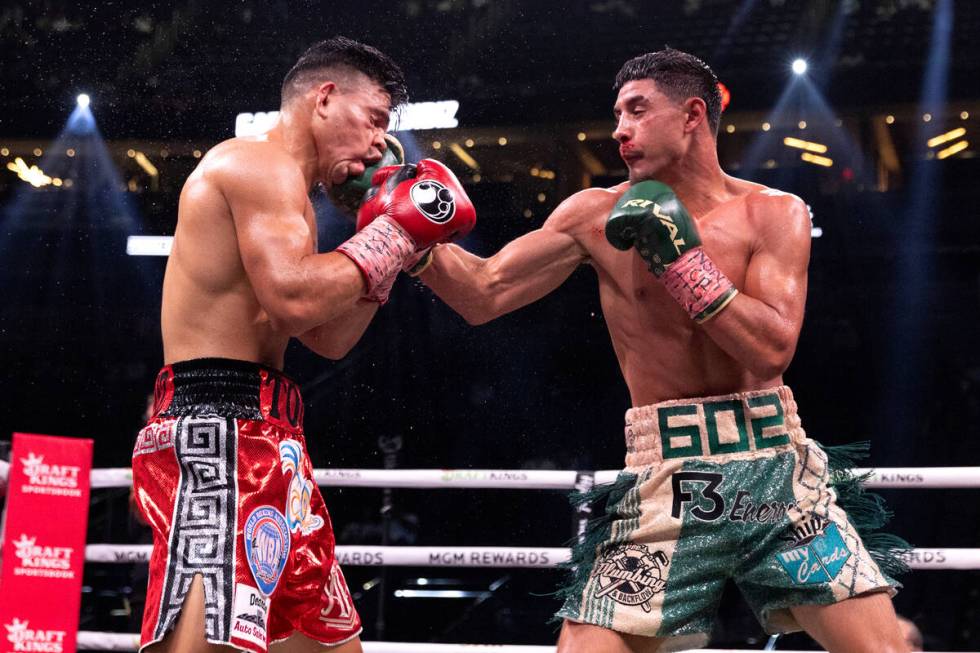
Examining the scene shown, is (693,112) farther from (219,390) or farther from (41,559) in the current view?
(41,559)

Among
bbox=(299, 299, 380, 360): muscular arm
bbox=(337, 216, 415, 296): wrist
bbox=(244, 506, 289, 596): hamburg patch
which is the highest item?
bbox=(337, 216, 415, 296): wrist

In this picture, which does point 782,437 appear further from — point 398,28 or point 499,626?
point 398,28

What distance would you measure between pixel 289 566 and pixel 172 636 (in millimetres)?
217

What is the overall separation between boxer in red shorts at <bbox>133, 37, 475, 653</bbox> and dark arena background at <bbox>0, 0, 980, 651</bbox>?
3596 millimetres

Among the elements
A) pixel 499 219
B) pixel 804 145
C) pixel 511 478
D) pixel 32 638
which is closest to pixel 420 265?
pixel 511 478

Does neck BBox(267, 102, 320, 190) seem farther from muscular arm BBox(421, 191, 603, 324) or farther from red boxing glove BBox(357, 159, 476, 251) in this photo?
muscular arm BBox(421, 191, 603, 324)

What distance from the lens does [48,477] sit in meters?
3.31

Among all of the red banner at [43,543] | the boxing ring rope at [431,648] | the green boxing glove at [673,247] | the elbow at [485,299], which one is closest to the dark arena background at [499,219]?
the red banner at [43,543]

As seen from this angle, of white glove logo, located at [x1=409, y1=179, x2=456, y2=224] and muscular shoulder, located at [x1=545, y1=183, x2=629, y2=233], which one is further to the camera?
muscular shoulder, located at [x1=545, y1=183, x2=629, y2=233]

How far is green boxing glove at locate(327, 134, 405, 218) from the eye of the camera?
6.88 feet

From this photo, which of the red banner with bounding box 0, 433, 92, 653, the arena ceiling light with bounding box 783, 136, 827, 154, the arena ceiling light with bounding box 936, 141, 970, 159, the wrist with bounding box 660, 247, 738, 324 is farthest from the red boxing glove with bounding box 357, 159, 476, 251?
the arena ceiling light with bounding box 936, 141, 970, 159

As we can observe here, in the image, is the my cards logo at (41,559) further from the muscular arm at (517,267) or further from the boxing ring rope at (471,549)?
the muscular arm at (517,267)

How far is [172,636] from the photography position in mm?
1645

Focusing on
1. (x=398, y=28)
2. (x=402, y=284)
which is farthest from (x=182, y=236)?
(x=402, y=284)
